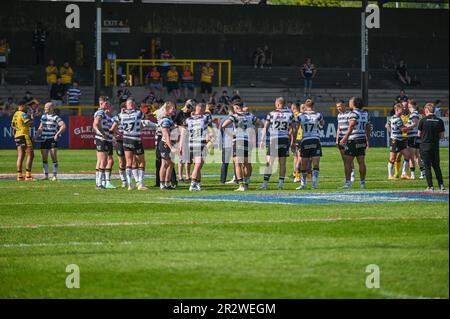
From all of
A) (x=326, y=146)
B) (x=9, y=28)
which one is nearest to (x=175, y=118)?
(x=326, y=146)

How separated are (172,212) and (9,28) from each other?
4049 centimetres

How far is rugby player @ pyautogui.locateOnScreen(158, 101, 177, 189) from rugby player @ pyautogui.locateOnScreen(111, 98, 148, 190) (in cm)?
48

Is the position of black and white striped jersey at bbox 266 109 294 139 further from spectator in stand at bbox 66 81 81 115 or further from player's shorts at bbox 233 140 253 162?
spectator in stand at bbox 66 81 81 115

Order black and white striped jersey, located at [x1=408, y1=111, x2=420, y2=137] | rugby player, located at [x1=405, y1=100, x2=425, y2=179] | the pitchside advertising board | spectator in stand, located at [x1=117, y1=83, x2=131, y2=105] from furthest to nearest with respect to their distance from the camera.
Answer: spectator in stand, located at [x1=117, y1=83, x2=131, y2=105]
the pitchside advertising board
rugby player, located at [x1=405, y1=100, x2=425, y2=179]
black and white striped jersey, located at [x1=408, y1=111, x2=420, y2=137]

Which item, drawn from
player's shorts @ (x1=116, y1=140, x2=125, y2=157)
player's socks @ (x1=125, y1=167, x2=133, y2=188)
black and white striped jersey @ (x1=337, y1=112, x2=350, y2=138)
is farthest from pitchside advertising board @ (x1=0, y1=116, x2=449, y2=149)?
player's socks @ (x1=125, y1=167, x2=133, y2=188)

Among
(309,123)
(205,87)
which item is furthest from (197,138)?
(205,87)

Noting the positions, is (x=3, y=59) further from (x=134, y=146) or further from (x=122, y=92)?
(x=134, y=146)

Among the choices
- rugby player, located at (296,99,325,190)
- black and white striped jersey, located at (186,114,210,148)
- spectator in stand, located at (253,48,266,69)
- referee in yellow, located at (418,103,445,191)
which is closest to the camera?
referee in yellow, located at (418,103,445,191)

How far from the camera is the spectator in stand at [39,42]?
52.4m

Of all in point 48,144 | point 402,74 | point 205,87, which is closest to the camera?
point 48,144

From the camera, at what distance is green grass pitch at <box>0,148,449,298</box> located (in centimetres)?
1073

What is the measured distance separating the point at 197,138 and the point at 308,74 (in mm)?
31251

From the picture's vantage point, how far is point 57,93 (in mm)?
48031

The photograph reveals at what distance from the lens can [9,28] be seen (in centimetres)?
5631
